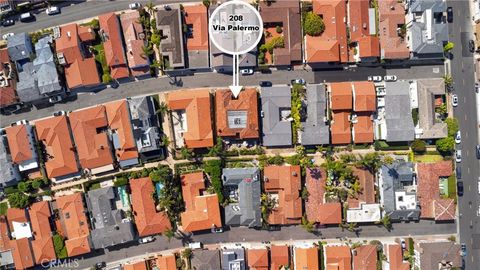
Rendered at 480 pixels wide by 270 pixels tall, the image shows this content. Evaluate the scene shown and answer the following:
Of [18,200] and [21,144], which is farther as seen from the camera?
[18,200]

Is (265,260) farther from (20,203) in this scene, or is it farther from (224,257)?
(20,203)

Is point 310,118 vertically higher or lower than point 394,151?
higher

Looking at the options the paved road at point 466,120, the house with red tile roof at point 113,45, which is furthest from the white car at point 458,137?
the house with red tile roof at point 113,45

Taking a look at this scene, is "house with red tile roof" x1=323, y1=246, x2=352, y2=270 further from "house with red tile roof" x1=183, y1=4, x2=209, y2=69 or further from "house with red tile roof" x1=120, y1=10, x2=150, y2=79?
"house with red tile roof" x1=120, y1=10, x2=150, y2=79

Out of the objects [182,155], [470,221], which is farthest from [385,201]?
[182,155]

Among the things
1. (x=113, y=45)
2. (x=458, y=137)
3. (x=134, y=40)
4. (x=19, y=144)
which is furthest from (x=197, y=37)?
(x=458, y=137)

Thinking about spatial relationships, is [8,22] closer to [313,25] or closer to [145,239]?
[145,239]
